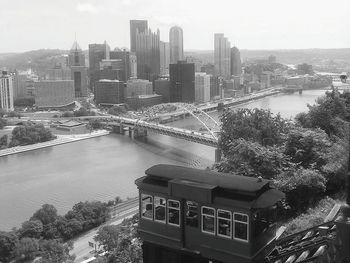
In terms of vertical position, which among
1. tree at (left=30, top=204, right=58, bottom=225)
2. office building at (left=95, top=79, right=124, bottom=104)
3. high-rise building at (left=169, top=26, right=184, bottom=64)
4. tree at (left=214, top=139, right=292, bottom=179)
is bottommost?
tree at (left=30, top=204, right=58, bottom=225)

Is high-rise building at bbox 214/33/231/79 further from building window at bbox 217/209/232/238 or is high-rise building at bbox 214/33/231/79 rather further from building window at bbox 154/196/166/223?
building window at bbox 217/209/232/238

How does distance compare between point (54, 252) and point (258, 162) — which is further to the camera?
point (54, 252)

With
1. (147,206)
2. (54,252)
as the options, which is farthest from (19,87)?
(147,206)

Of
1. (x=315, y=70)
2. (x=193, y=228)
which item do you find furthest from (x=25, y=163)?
(x=315, y=70)

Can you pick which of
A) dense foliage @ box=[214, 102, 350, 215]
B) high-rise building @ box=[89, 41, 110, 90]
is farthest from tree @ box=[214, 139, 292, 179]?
high-rise building @ box=[89, 41, 110, 90]

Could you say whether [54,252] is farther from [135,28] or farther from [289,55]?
[289,55]

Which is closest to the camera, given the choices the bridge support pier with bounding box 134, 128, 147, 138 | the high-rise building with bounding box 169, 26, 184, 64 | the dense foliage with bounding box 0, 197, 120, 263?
the dense foliage with bounding box 0, 197, 120, 263
